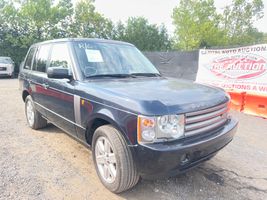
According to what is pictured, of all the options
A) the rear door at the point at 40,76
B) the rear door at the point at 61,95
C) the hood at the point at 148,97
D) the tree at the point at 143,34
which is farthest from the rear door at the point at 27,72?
the tree at the point at 143,34

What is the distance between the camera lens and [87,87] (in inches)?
119

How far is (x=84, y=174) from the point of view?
326 cm

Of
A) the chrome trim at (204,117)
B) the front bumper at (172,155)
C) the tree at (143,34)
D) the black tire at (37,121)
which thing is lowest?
the black tire at (37,121)

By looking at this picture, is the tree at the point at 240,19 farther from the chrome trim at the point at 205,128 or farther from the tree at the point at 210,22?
the chrome trim at the point at 205,128

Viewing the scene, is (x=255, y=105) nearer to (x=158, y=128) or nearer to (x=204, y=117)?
(x=204, y=117)

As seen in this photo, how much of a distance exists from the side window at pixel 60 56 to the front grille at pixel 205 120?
1917mm

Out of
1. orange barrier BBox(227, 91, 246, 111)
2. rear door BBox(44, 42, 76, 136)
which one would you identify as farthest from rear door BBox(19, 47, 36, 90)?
orange barrier BBox(227, 91, 246, 111)

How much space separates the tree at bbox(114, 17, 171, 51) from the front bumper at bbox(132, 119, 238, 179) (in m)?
26.9

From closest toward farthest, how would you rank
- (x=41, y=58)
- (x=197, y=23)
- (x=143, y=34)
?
(x=41, y=58)
(x=143, y=34)
(x=197, y=23)

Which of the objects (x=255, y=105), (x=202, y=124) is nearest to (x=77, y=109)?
(x=202, y=124)

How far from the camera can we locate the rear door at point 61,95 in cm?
341

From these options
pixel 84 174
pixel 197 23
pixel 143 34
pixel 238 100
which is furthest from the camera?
pixel 197 23

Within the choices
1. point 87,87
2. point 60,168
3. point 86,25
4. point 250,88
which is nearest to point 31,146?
point 60,168

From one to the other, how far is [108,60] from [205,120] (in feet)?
5.68
